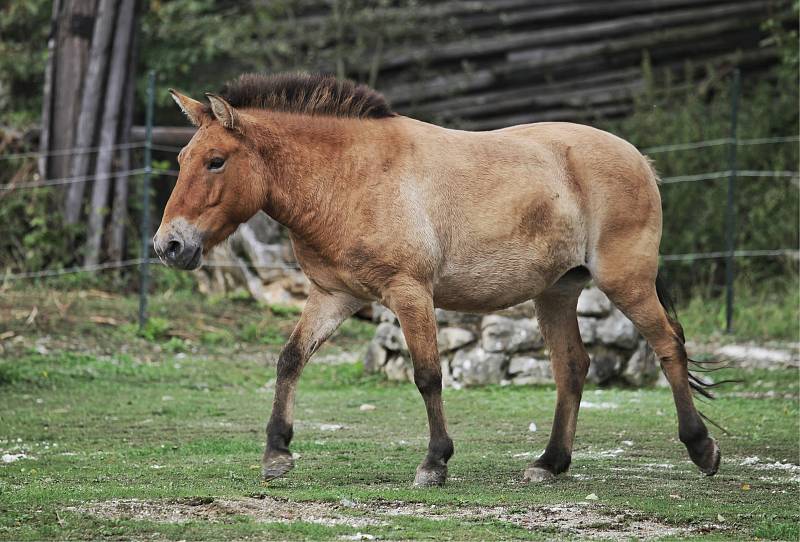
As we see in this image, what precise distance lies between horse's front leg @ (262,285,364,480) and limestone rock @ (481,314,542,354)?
391 centimetres

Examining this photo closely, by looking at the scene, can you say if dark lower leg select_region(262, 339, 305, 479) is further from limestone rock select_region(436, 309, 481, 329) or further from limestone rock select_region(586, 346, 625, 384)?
limestone rock select_region(586, 346, 625, 384)

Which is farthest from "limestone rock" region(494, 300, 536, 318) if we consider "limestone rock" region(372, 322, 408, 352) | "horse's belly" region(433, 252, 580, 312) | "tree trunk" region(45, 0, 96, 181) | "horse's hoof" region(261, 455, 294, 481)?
"tree trunk" region(45, 0, 96, 181)

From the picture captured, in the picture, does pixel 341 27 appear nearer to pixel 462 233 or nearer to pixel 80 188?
pixel 80 188

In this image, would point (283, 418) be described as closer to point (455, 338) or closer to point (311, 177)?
point (311, 177)

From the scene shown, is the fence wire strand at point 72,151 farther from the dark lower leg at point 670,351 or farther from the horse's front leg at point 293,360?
the dark lower leg at point 670,351

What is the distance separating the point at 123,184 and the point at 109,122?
764mm

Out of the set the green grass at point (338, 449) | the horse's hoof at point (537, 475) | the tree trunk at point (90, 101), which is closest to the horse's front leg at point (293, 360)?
the green grass at point (338, 449)

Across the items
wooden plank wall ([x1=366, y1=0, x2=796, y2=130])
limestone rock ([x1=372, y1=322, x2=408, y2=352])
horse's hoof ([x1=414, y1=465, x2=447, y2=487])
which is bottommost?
limestone rock ([x1=372, y1=322, x2=408, y2=352])

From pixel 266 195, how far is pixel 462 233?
3.61 feet

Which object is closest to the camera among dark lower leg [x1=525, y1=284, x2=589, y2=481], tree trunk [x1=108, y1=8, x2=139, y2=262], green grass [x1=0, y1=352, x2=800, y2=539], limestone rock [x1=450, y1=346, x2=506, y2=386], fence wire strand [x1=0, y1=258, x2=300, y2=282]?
green grass [x1=0, y1=352, x2=800, y2=539]

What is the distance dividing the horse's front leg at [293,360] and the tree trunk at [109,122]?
841 centimetres

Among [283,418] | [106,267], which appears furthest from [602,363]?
[106,267]

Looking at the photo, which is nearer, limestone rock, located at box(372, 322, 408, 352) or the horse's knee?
the horse's knee

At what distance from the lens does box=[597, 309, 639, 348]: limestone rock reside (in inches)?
418
